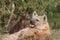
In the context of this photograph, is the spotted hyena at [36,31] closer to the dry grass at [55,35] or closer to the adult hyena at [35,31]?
the adult hyena at [35,31]

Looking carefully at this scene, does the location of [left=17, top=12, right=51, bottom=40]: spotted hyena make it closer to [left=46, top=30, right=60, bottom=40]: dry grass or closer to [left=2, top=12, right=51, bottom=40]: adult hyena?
[left=2, top=12, right=51, bottom=40]: adult hyena

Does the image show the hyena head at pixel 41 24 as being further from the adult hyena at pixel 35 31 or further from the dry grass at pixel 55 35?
the dry grass at pixel 55 35

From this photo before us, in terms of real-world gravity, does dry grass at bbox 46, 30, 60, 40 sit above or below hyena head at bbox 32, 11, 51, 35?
below

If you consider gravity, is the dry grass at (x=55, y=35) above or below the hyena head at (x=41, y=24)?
below

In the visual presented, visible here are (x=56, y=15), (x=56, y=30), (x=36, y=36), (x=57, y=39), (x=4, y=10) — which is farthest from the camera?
(x=56, y=15)

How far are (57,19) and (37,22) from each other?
397 centimetres

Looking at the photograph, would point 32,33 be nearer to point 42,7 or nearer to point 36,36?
point 36,36

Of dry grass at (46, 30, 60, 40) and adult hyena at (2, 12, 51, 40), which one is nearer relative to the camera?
adult hyena at (2, 12, 51, 40)

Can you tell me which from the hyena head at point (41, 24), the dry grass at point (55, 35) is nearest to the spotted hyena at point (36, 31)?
the hyena head at point (41, 24)

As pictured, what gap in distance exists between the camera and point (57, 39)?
26.4ft

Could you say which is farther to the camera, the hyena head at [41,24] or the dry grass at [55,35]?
the dry grass at [55,35]

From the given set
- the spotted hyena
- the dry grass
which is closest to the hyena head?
the spotted hyena

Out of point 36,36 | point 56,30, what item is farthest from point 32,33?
point 56,30

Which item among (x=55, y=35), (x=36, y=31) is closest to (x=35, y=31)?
(x=36, y=31)
